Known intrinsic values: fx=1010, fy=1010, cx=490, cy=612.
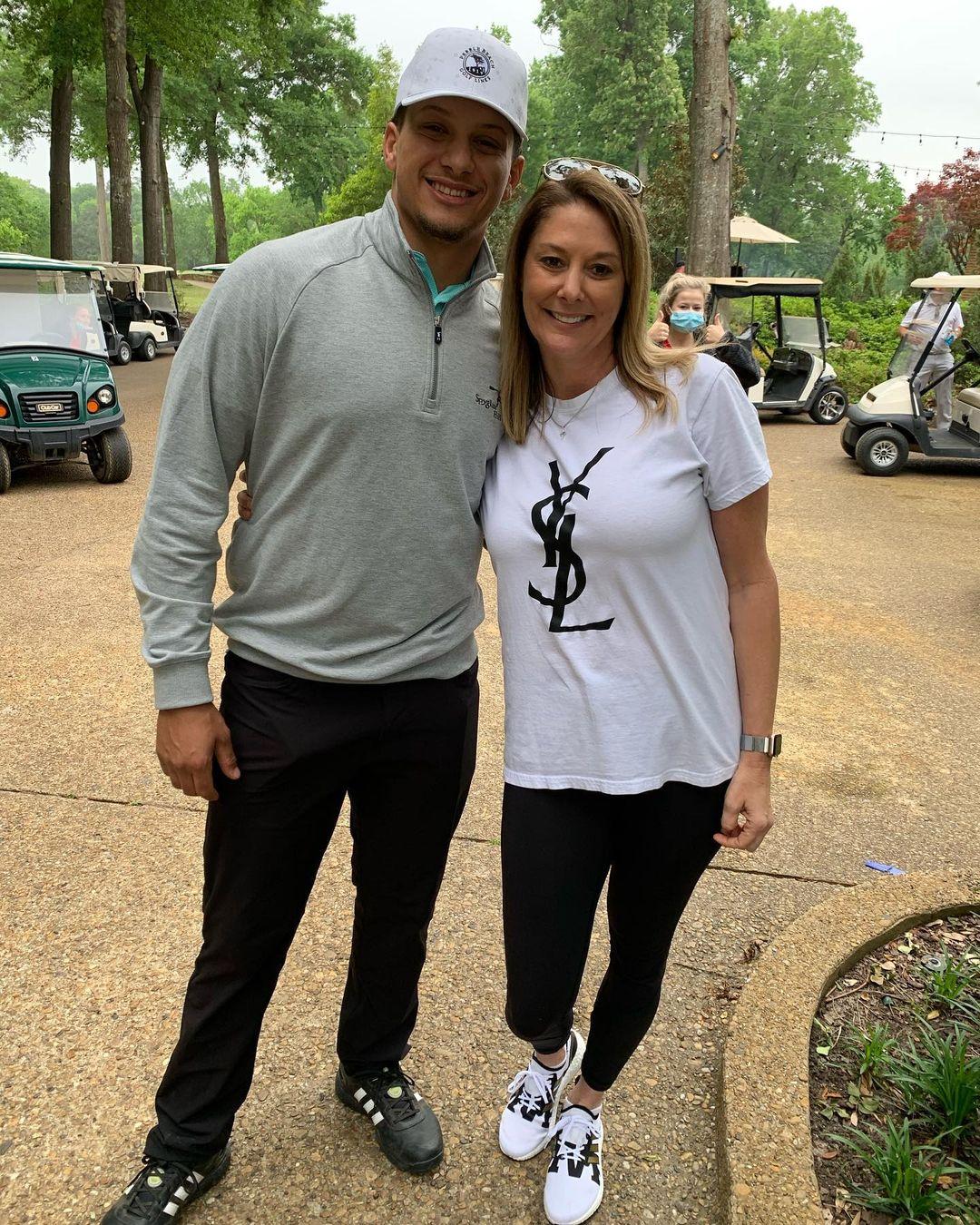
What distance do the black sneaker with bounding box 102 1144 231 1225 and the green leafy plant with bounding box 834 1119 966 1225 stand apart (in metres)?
1.31

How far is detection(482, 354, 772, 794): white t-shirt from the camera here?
1.79 meters

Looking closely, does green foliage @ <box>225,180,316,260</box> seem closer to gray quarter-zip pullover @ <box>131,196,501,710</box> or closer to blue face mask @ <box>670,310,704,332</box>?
blue face mask @ <box>670,310,704,332</box>

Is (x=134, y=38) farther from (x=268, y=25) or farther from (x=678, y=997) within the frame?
(x=678, y=997)

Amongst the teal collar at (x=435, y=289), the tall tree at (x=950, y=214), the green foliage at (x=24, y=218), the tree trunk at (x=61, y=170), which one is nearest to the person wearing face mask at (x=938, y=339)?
the teal collar at (x=435, y=289)

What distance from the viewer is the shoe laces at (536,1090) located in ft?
7.32

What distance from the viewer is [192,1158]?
6.63 feet

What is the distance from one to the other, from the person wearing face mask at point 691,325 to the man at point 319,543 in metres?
4.51

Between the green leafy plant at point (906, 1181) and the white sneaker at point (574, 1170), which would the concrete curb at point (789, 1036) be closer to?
the green leafy plant at point (906, 1181)

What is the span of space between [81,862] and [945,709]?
381cm

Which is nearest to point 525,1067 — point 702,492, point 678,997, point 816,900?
point 678,997

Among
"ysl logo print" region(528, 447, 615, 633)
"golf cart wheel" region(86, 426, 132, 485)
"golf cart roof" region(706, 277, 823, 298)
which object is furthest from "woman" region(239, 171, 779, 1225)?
"golf cart roof" region(706, 277, 823, 298)

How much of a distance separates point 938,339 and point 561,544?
10.2m

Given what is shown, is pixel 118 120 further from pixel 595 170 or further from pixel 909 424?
pixel 595 170

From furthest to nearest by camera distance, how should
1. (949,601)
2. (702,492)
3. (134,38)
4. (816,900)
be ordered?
(134,38)
(949,601)
(816,900)
(702,492)
